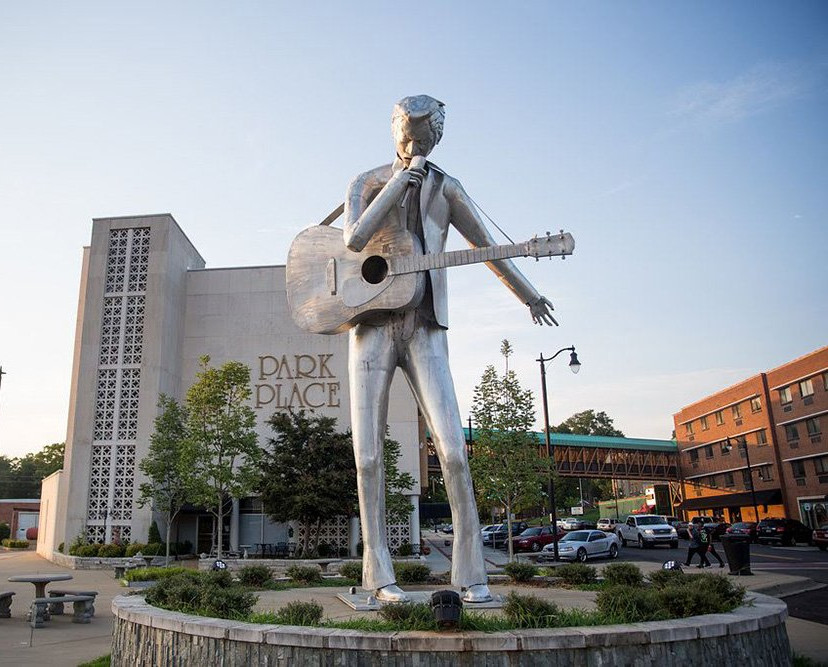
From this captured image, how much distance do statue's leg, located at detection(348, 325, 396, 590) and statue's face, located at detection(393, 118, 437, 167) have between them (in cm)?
212

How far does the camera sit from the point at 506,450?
84.6 feet

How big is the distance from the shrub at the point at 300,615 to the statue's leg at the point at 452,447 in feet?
5.98

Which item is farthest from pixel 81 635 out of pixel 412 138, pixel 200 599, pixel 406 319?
pixel 412 138

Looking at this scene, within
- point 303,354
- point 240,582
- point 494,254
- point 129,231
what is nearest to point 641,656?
point 494,254

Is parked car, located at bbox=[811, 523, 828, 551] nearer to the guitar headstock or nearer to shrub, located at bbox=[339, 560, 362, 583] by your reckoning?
shrub, located at bbox=[339, 560, 362, 583]

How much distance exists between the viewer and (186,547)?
119 feet

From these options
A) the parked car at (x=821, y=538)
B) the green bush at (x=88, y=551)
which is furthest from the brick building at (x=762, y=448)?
the green bush at (x=88, y=551)

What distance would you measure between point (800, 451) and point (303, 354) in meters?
33.0

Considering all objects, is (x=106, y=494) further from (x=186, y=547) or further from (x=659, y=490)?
(x=659, y=490)

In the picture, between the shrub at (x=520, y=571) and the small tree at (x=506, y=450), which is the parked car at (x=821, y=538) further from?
the shrub at (x=520, y=571)

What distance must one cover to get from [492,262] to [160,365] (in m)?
30.7

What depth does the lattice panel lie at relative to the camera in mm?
34000

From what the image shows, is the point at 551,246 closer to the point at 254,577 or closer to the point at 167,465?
the point at 254,577

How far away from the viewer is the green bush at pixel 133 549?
30875 mm
